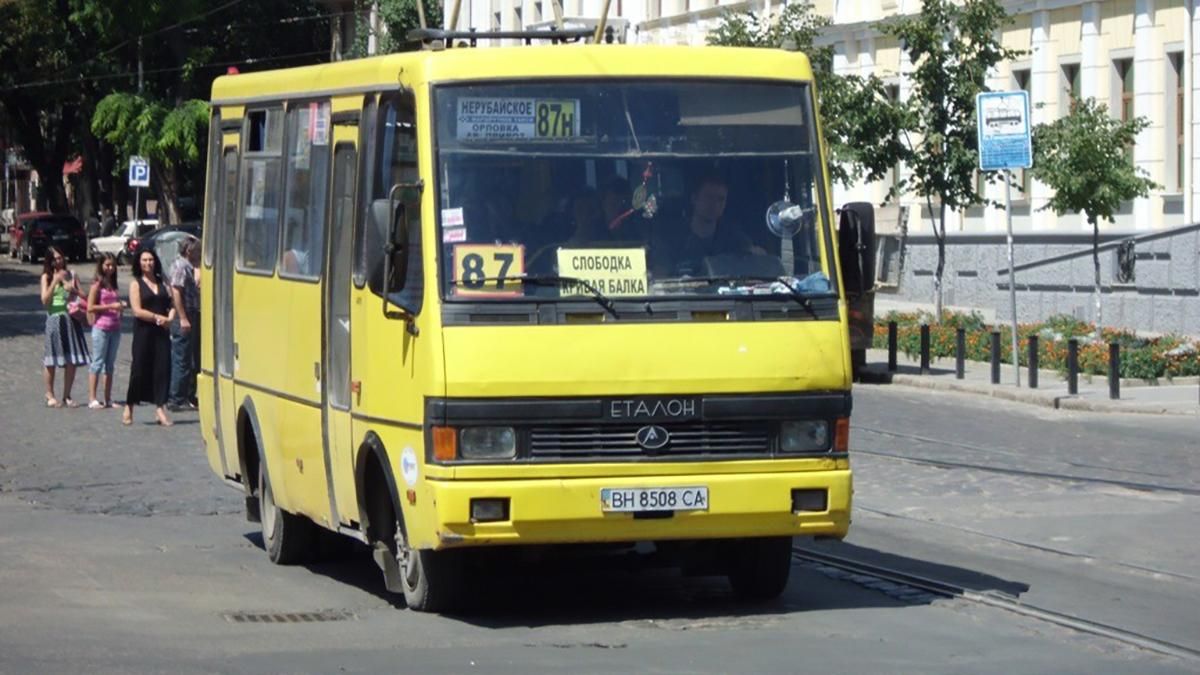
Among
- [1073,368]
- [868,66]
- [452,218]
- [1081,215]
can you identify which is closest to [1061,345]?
[1073,368]

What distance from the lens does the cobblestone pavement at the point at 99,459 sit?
15.6 m

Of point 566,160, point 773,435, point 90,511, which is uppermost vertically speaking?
point 566,160

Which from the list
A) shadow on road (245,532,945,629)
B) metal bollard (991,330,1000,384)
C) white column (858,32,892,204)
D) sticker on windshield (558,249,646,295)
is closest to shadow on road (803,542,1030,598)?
shadow on road (245,532,945,629)

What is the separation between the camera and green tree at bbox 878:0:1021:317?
103 feet

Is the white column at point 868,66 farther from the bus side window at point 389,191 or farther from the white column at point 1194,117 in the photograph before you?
the bus side window at point 389,191

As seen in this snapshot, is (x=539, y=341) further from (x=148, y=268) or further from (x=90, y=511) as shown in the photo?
(x=148, y=268)

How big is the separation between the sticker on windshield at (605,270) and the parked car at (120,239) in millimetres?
55214

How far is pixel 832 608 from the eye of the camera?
10203 millimetres

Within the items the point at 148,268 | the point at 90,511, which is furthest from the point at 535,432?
the point at 148,268

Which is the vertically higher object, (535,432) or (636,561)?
(535,432)

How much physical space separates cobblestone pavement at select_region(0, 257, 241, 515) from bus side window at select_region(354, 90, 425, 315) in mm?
5442

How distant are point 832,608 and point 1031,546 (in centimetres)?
278

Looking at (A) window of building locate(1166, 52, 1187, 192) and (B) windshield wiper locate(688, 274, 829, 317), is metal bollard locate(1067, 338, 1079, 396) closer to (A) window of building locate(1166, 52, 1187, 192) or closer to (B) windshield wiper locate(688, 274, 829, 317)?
(A) window of building locate(1166, 52, 1187, 192)

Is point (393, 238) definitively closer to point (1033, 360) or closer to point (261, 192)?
point (261, 192)
